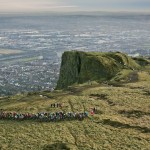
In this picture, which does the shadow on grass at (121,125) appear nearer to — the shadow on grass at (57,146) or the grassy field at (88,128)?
the grassy field at (88,128)

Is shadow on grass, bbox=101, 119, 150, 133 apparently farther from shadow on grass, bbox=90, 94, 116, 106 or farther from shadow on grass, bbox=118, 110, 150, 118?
shadow on grass, bbox=90, 94, 116, 106

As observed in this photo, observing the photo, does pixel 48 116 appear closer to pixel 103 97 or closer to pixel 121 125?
pixel 121 125

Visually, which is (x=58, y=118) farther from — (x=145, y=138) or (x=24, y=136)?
(x=145, y=138)

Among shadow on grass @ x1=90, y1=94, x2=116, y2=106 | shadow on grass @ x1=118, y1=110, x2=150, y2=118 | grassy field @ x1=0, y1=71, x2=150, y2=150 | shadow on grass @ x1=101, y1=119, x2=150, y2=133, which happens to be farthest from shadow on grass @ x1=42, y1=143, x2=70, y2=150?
shadow on grass @ x1=90, y1=94, x2=116, y2=106

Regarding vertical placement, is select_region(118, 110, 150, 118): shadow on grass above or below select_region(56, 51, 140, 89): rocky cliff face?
above

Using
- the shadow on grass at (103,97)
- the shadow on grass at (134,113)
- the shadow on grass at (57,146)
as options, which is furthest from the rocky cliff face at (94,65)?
the shadow on grass at (57,146)
